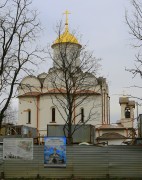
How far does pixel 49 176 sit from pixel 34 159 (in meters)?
1.20

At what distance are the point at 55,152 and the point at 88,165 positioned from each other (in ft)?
6.08

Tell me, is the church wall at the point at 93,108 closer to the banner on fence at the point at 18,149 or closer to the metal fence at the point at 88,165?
the banner on fence at the point at 18,149

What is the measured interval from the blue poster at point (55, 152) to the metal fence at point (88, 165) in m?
0.22

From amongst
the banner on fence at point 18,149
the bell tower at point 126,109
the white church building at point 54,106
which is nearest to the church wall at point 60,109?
the white church building at point 54,106

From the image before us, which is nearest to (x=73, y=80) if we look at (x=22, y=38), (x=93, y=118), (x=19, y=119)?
(x=22, y=38)

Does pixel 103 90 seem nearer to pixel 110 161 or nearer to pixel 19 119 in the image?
pixel 19 119

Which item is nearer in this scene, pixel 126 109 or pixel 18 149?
pixel 18 149

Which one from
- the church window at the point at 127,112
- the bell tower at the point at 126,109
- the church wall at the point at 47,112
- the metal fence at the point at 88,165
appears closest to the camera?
the metal fence at the point at 88,165

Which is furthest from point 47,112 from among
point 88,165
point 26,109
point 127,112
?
point 88,165

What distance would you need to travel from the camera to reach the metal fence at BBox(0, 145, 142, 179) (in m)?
21.4

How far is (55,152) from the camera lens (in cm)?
2167

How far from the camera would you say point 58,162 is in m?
21.6

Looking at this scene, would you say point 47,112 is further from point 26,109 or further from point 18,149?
point 18,149

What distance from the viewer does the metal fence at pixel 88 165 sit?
21.4 m
